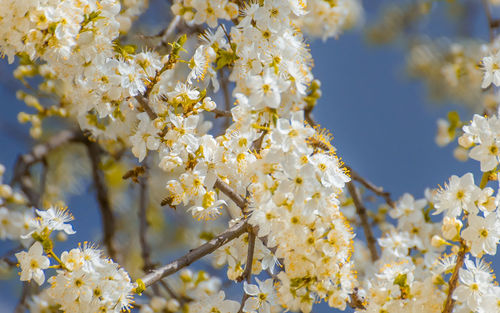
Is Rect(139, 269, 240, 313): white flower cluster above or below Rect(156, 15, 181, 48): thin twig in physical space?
below

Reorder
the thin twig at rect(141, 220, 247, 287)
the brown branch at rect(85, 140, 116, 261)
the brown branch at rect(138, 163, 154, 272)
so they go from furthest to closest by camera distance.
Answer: the brown branch at rect(85, 140, 116, 261), the brown branch at rect(138, 163, 154, 272), the thin twig at rect(141, 220, 247, 287)

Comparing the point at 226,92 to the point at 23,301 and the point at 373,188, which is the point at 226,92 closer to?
the point at 373,188

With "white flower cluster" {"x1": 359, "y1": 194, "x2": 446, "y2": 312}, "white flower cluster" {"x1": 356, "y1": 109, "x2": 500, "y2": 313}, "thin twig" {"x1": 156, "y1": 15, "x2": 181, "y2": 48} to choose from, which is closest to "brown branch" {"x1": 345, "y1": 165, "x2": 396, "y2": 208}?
"white flower cluster" {"x1": 359, "y1": 194, "x2": 446, "y2": 312}

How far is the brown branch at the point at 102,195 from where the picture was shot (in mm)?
2967

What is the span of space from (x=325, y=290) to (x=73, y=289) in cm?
68

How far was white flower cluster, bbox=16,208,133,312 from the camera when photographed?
1.51 meters

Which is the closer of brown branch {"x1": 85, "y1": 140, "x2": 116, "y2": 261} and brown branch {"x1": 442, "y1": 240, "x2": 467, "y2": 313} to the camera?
brown branch {"x1": 442, "y1": 240, "x2": 467, "y2": 313}

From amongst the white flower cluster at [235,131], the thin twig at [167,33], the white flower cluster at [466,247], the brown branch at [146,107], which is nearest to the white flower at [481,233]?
the white flower cluster at [466,247]

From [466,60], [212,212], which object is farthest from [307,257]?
[466,60]

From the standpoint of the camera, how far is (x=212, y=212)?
163 centimetres

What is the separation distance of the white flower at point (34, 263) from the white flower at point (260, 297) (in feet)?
1.85

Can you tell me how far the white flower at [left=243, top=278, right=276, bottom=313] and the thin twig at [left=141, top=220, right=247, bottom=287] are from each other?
0.46ft

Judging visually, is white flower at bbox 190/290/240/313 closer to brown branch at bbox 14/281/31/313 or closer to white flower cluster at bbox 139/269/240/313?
white flower cluster at bbox 139/269/240/313

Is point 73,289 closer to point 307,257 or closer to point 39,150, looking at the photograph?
point 307,257
